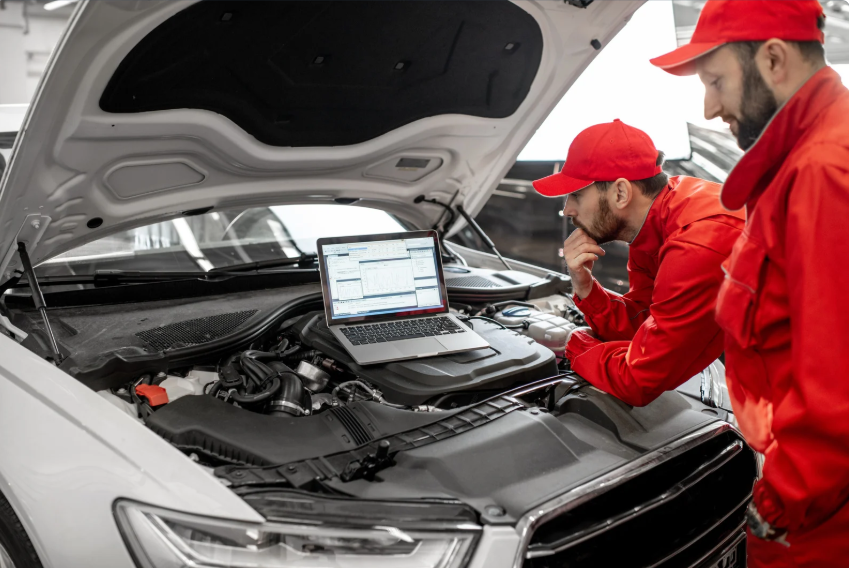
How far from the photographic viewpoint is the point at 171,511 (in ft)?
4.08

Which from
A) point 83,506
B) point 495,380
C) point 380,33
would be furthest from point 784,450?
point 380,33

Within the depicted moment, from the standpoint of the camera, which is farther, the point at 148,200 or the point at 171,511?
the point at 148,200

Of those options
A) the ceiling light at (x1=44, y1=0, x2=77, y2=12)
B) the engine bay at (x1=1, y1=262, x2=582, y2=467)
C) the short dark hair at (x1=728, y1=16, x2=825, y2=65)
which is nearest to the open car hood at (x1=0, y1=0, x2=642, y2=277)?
the engine bay at (x1=1, y1=262, x2=582, y2=467)

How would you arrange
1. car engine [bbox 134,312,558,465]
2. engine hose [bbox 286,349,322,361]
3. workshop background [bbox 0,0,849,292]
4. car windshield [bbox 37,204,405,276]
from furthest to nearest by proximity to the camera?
workshop background [bbox 0,0,849,292]
car windshield [bbox 37,204,405,276]
engine hose [bbox 286,349,322,361]
car engine [bbox 134,312,558,465]

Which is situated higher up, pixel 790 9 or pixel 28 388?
pixel 790 9

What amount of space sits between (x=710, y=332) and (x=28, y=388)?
4.98 ft

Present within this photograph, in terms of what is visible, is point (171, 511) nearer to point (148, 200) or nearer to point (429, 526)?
point (429, 526)

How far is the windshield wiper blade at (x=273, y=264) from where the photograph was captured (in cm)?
237

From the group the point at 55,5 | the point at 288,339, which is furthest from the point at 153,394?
the point at 55,5

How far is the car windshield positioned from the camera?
2.27m

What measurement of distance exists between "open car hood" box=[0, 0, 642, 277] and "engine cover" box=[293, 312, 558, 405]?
60 cm

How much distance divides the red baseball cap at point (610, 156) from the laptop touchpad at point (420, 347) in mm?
581

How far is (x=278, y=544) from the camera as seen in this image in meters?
1.23

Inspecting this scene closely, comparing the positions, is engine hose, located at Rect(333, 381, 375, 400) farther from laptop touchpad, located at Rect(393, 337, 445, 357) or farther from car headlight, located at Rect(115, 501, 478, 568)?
car headlight, located at Rect(115, 501, 478, 568)
